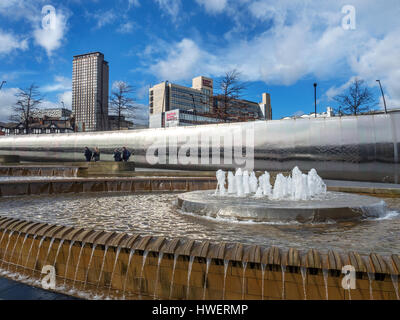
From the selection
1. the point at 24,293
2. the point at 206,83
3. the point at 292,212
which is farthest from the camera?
the point at 206,83

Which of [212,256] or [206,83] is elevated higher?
[206,83]

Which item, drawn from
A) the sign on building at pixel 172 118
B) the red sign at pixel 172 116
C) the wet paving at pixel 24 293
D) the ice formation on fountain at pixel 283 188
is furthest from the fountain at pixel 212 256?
the red sign at pixel 172 116

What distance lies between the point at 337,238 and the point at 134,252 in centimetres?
275

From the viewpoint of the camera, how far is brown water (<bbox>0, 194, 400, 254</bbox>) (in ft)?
12.9

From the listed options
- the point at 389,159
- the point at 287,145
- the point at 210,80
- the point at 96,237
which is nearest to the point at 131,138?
the point at 287,145

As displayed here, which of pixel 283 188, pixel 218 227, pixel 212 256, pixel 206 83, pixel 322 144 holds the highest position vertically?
pixel 206 83

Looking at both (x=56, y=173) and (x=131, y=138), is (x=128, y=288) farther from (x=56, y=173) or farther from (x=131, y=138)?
(x=131, y=138)

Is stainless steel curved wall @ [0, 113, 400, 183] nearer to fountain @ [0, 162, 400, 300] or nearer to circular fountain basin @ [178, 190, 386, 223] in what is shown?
circular fountain basin @ [178, 190, 386, 223]

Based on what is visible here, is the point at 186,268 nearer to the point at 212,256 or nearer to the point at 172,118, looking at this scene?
the point at 212,256

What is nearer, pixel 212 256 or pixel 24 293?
pixel 212 256

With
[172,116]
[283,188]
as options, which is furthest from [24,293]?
[172,116]

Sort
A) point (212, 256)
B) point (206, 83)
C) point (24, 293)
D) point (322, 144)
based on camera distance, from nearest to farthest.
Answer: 1. point (212, 256)
2. point (24, 293)
3. point (322, 144)
4. point (206, 83)

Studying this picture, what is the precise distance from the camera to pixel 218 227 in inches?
190

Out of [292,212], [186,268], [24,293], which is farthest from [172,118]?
[186,268]
